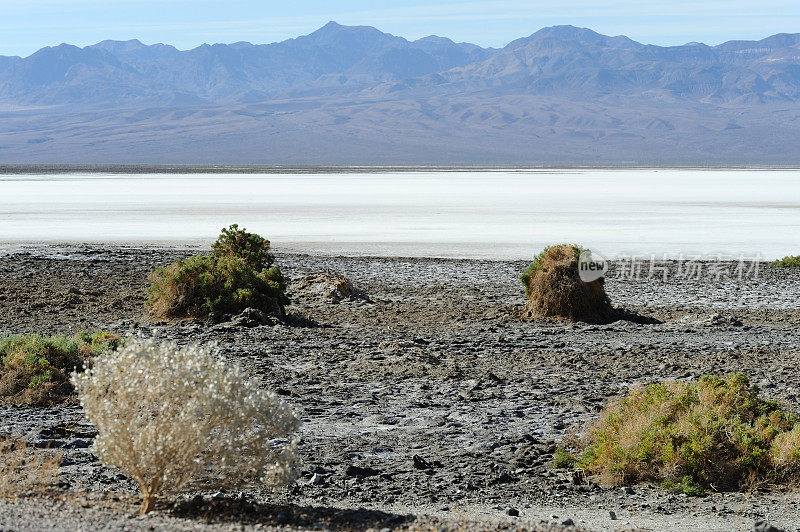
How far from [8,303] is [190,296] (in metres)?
3.61

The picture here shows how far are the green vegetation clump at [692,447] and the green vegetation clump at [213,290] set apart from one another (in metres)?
8.33

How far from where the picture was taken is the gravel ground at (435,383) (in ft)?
21.3

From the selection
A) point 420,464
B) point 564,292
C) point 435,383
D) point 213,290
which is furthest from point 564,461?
point 213,290

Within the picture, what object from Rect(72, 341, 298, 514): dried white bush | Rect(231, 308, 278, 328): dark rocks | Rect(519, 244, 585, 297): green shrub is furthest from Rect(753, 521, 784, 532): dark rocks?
Rect(519, 244, 585, 297): green shrub

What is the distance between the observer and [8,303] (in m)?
16.7

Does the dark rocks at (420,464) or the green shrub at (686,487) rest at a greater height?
the green shrub at (686,487)

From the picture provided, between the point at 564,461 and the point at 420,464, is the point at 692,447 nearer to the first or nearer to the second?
the point at 564,461

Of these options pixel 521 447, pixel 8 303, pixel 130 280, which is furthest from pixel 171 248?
pixel 521 447

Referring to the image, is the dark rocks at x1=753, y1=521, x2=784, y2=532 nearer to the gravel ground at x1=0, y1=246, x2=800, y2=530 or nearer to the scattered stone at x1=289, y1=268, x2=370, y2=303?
the gravel ground at x1=0, y1=246, x2=800, y2=530

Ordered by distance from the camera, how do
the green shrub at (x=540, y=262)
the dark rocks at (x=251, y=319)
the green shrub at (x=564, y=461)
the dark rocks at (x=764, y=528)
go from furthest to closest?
the green shrub at (x=540, y=262) < the dark rocks at (x=251, y=319) < the green shrub at (x=564, y=461) < the dark rocks at (x=764, y=528)

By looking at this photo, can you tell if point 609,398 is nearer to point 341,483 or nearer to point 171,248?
point 341,483

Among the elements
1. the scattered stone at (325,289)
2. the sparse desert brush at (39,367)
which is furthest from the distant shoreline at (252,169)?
the sparse desert brush at (39,367)

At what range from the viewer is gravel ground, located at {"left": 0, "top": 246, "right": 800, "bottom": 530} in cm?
648

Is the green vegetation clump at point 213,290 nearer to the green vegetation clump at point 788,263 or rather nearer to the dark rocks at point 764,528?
the dark rocks at point 764,528
